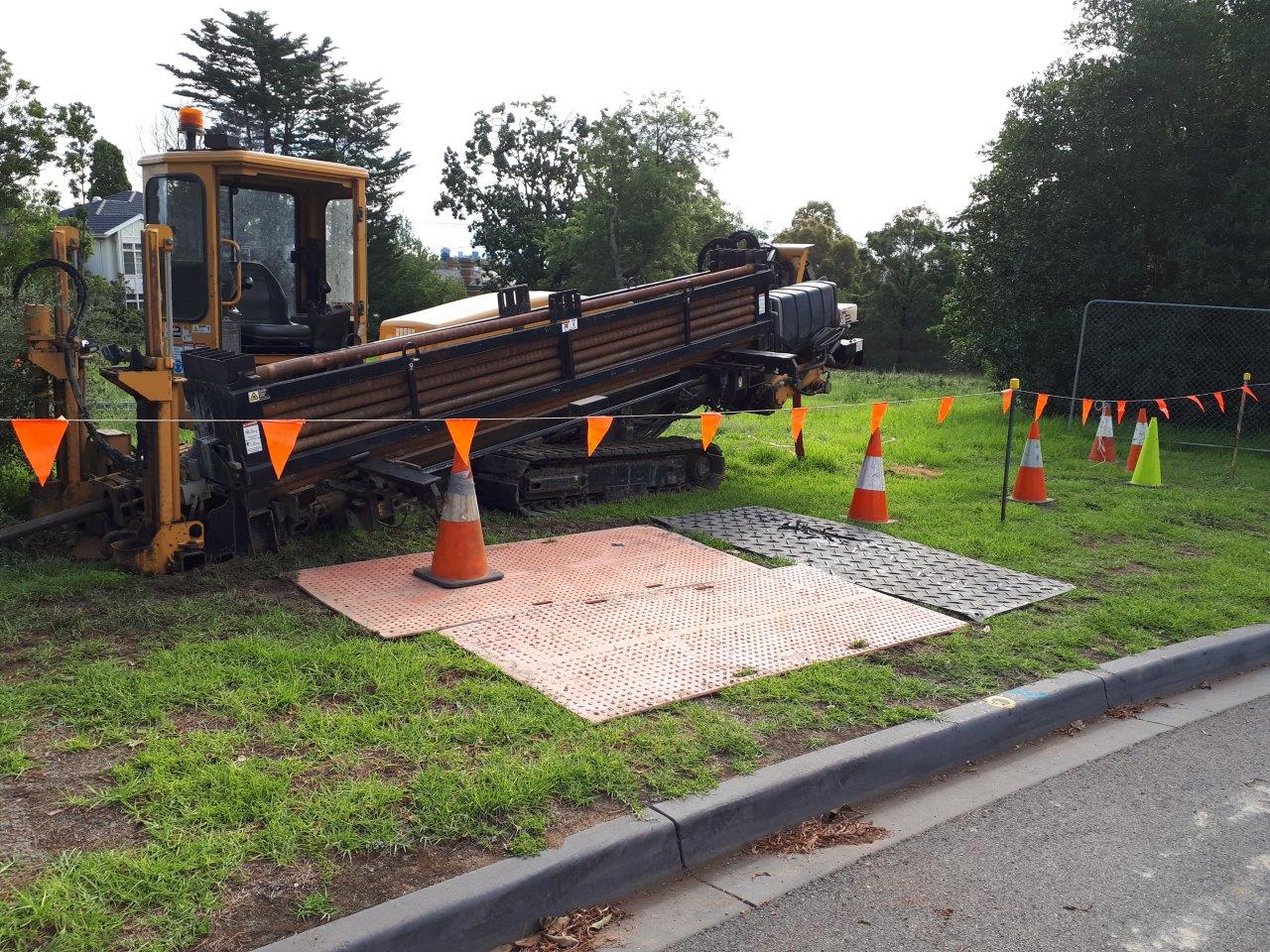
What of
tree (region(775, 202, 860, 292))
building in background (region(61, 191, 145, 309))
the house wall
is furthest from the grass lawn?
the house wall

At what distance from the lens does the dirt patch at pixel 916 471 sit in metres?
10.9

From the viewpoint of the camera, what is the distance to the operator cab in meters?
7.44

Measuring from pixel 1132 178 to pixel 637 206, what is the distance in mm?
25513

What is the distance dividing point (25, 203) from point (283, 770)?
69.9 ft

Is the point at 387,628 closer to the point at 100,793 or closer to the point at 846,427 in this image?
the point at 100,793

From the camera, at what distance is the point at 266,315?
8.27 metres

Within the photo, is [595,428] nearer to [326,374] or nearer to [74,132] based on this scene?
[326,374]

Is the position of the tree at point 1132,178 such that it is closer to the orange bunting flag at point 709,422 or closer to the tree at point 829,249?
the orange bunting flag at point 709,422

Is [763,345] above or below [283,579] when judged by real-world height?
above

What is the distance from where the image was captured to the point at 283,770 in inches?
149

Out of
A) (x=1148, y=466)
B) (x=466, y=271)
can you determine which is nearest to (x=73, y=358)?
(x=1148, y=466)

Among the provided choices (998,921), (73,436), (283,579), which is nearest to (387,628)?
(283,579)

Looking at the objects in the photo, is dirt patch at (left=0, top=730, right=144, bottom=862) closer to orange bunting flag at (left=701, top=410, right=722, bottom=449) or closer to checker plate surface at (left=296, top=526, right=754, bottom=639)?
checker plate surface at (left=296, top=526, right=754, bottom=639)

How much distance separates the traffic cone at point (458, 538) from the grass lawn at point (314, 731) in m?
0.78
